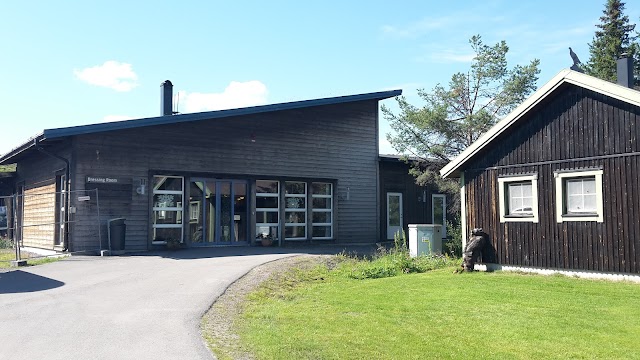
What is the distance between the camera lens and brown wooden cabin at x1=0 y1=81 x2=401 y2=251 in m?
17.3

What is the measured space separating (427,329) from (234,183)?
13.5 metres

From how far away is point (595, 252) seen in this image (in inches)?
480

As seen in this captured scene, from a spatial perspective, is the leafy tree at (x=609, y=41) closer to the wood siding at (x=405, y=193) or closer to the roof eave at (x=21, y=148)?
the wood siding at (x=405, y=193)

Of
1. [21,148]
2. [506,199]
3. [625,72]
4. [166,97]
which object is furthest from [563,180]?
[21,148]

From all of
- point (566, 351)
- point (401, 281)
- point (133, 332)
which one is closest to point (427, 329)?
point (566, 351)

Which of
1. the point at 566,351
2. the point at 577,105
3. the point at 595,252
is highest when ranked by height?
→ the point at 577,105

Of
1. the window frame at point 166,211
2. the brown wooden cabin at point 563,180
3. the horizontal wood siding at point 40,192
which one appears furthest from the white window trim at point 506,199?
the horizontal wood siding at point 40,192

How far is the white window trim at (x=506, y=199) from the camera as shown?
13.3 metres

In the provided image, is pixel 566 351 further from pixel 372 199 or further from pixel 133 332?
pixel 372 199

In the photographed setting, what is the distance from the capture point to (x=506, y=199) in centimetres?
1406

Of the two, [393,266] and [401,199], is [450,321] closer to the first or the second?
[393,266]

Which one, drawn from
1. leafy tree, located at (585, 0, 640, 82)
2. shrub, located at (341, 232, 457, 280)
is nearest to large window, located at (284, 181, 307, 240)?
shrub, located at (341, 232, 457, 280)

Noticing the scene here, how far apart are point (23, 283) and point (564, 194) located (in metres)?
11.8

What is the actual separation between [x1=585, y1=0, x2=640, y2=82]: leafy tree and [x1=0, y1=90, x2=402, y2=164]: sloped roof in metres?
26.2
